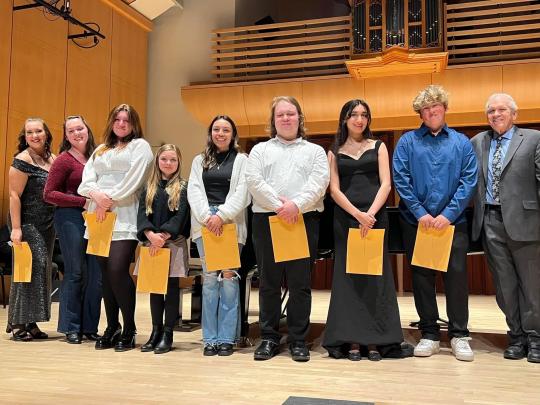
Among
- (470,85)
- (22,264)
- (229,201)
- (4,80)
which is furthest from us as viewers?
(470,85)

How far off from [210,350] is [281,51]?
18.2 ft

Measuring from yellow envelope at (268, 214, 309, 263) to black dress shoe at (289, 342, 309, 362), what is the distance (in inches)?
17.3

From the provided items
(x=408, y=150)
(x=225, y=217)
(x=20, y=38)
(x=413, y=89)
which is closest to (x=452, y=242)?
(x=408, y=150)

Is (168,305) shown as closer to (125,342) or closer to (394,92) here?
(125,342)

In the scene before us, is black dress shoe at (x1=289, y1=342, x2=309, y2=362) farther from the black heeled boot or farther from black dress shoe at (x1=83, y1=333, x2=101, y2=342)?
black dress shoe at (x1=83, y1=333, x2=101, y2=342)

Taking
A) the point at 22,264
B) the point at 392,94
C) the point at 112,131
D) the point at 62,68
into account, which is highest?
the point at 62,68

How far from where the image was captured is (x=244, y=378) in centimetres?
234

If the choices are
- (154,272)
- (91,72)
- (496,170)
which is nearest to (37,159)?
(154,272)

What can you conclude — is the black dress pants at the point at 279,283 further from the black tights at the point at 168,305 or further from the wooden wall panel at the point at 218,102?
the wooden wall panel at the point at 218,102

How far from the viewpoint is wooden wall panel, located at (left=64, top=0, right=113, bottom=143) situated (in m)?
6.84

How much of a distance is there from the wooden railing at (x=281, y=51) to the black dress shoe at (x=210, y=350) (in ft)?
17.0

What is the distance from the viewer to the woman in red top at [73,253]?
329 centimetres

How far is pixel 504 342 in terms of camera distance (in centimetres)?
325

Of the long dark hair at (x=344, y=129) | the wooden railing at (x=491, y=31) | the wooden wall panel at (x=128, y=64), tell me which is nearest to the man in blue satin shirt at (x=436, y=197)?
the long dark hair at (x=344, y=129)
